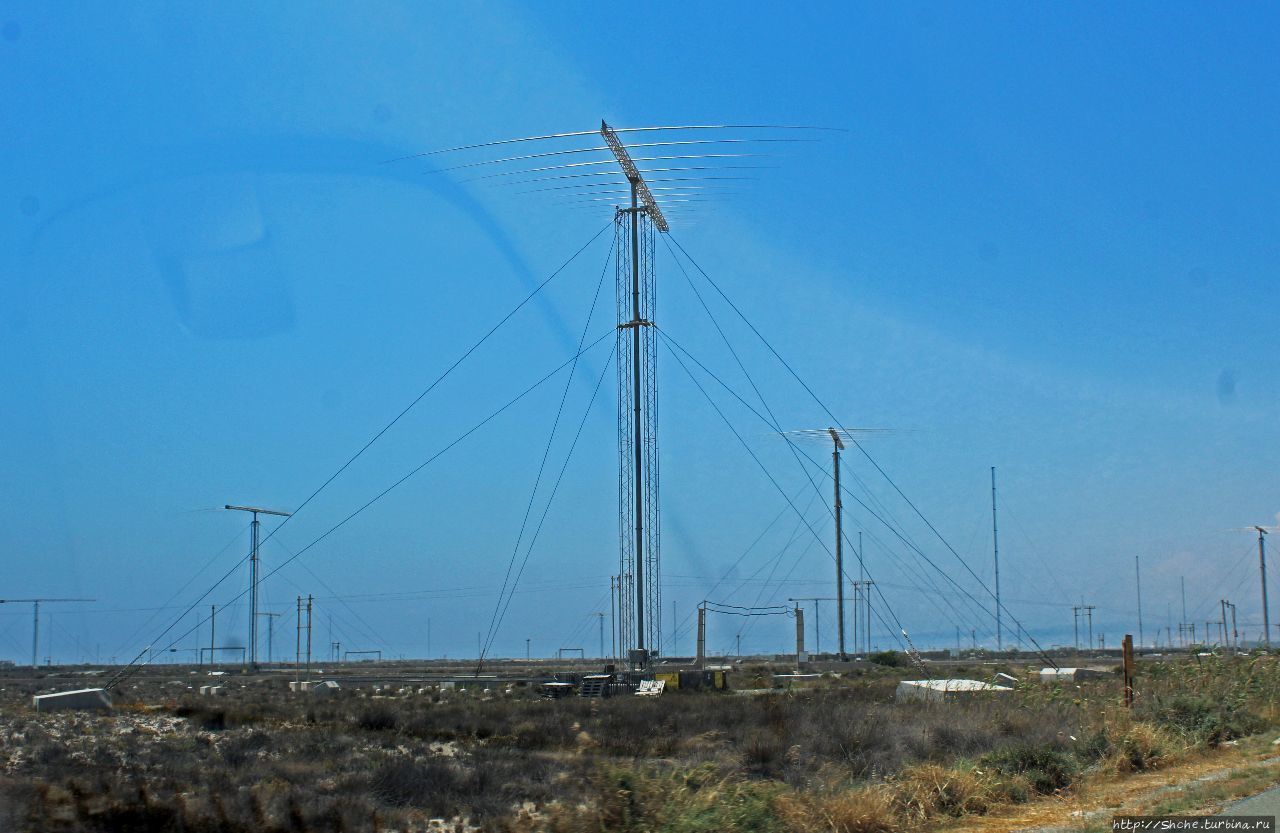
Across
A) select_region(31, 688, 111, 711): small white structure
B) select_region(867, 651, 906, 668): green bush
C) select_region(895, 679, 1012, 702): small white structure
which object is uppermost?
select_region(895, 679, 1012, 702): small white structure

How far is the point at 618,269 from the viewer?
103 feet

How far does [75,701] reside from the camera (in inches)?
1231

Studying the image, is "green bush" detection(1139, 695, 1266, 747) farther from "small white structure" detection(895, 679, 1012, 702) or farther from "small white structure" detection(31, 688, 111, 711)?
"small white structure" detection(31, 688, 111, 711)

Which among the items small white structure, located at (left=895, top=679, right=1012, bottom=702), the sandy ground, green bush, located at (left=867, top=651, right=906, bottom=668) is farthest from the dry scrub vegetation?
green bush, located at (left=867, top=651, right=906, bottom=668)

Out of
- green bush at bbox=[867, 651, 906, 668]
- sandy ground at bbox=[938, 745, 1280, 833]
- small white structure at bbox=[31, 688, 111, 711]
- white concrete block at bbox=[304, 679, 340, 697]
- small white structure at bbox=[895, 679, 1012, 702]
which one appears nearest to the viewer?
sandy ground at bbox=[938, 745, 1280, 833]

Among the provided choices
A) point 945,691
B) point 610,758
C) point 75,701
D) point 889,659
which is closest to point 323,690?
point 75,701

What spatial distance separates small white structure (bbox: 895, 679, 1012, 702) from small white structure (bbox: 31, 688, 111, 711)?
67.3ft

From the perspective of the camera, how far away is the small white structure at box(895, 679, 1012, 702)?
25.0 meters

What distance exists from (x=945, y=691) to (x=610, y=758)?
1247cm

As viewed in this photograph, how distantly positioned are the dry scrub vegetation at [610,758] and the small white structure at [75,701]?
126 centimetres

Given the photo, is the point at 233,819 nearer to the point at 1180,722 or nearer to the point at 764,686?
the point at 1180,722

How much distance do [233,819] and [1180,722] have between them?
56.5 feet

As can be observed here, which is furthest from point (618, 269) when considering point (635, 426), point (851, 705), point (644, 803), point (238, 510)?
point (238, 510)

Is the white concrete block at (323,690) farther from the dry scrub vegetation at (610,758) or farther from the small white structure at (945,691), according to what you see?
the small white structure at (945,691)
